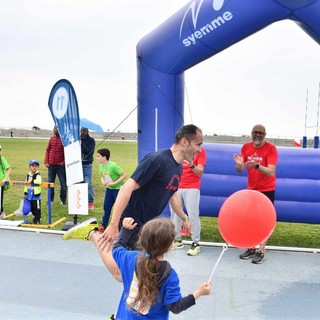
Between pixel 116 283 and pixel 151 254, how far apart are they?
216 cm

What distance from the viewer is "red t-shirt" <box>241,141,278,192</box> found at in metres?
4.47

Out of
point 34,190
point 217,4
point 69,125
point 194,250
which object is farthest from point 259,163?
point 34,190

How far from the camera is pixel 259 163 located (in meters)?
4.49

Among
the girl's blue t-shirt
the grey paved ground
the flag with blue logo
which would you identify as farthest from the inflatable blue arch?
the girl's blue t-shirt

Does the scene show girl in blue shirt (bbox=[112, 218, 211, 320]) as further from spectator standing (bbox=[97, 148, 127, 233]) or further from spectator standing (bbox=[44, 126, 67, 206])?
spectator standing (bbox=[44, 126, 67, 206])

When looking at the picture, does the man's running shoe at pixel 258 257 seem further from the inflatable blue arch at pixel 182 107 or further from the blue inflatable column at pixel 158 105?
the blue inflatable column at pixel 158 105

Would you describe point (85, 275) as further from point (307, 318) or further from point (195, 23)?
point (195, 23)

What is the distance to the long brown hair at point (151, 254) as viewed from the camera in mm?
1855

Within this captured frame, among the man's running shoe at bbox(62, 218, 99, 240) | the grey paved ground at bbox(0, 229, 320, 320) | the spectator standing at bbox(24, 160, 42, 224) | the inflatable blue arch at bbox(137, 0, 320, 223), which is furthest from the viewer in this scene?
the spectator standing at bbox(24, 160, 42, 224)

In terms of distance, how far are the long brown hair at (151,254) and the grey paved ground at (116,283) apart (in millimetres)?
1450

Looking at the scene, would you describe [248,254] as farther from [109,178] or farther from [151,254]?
[151,254]

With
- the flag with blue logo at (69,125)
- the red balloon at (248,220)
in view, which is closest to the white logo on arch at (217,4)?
the flag with blue logo at (69,125)


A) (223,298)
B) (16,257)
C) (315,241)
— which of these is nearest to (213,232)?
(315,241)

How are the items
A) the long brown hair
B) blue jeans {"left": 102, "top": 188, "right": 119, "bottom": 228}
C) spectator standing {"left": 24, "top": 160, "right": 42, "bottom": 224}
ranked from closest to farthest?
the long brown hair
blue jeans {"left": 102, "top": 188, "right": 119, "bottom": 228}
spectator standing {"left": 24, "top": 160, "right": 42, "bottom": 224}
